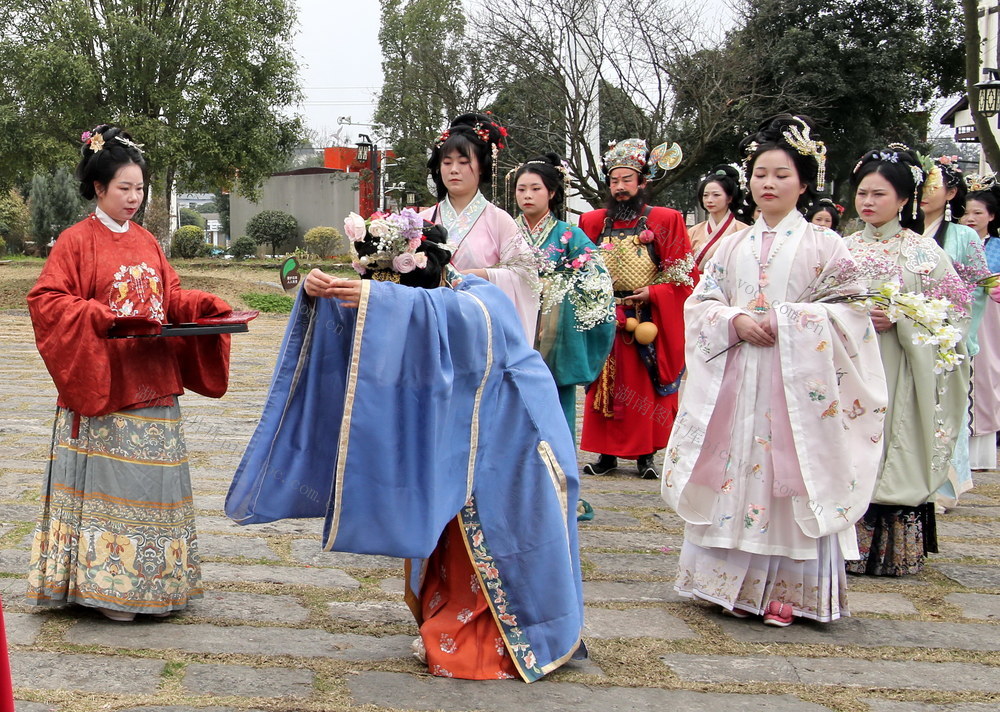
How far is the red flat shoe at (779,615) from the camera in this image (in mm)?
3998

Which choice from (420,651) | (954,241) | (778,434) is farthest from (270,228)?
(420,651)

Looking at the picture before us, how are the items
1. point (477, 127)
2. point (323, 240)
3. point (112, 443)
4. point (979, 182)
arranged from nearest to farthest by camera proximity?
1. point (112, 443)
2. point (477, 127)
3. point (979, 182)
4. point (323, 240)

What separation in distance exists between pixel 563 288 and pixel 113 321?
8.21ft

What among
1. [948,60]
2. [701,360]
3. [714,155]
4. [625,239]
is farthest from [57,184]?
[701,360]

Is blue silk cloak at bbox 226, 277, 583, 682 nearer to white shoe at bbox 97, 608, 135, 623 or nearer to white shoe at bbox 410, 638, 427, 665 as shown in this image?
white shoe at bbox 410, 638, 427, 665

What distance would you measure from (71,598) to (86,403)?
27.4 inches

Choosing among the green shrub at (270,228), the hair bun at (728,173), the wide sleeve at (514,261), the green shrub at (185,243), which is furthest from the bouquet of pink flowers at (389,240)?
the green shrub at (270,228)

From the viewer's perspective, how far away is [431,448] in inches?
118

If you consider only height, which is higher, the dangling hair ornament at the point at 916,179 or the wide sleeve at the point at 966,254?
the dangling hair ornament at the point at 916,179

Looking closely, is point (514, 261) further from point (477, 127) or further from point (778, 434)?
point (778, 434)

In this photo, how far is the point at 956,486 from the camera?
560 cm

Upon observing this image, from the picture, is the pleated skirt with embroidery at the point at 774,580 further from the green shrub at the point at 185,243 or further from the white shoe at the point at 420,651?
the green shrub at the point at 185,243

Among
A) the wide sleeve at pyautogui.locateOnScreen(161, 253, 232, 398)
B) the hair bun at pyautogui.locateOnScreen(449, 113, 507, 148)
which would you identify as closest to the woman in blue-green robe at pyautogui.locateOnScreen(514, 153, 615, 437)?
the hair bun at pyautogui.locateOnScreen(449, 113, 507, 148)

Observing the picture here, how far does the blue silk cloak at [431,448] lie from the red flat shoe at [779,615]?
3.20 feet
